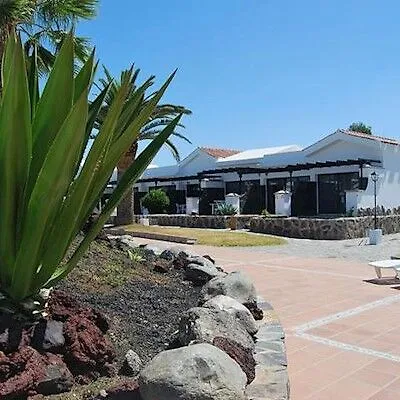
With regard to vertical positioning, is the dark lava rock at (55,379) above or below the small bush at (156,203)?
below

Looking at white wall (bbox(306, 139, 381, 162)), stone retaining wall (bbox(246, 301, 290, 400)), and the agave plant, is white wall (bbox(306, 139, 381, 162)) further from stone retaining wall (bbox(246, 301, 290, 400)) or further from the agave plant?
the agave plant

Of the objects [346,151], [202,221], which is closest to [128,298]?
[202,221]

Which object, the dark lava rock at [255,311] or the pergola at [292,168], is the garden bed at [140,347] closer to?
the dark lava rock at [255,311]

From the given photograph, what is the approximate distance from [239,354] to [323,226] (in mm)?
16973

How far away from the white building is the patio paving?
13494 millimetres

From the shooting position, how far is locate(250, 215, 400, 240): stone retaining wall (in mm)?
19812

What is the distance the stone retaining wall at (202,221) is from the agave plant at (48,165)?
21.4m

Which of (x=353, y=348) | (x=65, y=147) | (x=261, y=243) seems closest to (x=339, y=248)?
(x=261, y=243)

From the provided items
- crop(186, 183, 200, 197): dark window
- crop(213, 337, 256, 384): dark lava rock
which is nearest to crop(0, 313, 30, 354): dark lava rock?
crop(213, 337, 256, 384): dark lava rock

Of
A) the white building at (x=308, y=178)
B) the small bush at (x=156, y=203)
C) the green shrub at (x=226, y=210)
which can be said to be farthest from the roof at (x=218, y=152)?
the green shrub at (x=226, y=210)

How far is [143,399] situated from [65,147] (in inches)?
59.4

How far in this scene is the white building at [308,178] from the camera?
84.3 feet

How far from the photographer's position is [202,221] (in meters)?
26.0

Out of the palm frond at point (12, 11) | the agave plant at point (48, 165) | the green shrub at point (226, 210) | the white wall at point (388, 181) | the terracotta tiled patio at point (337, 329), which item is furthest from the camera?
the green shrub at point (226, 210)
